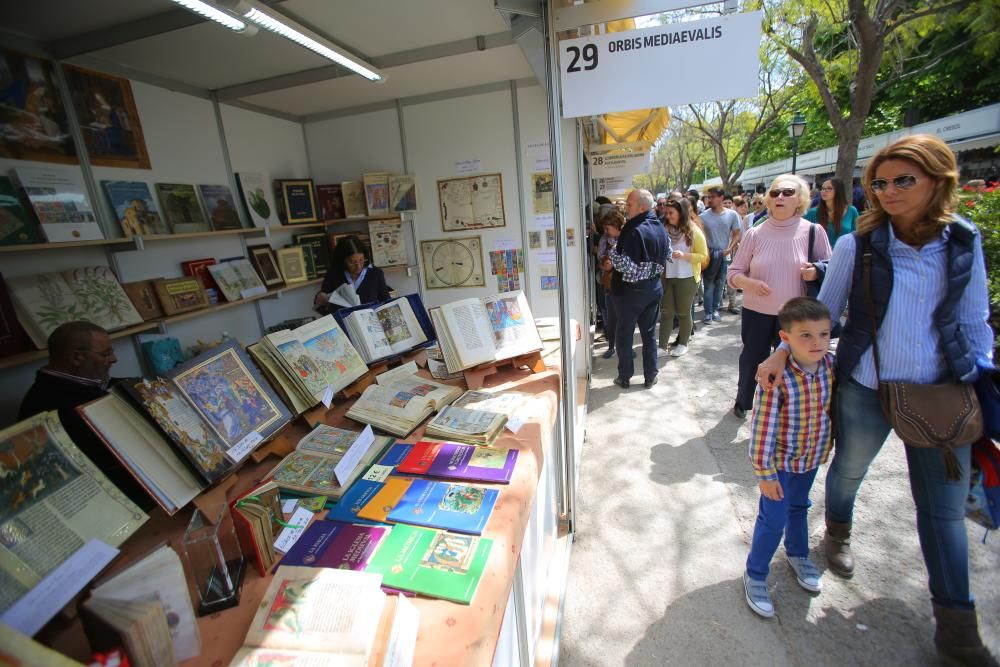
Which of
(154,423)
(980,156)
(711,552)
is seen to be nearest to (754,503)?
(711,552)

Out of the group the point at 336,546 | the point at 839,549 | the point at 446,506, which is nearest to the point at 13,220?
the point at 336,546

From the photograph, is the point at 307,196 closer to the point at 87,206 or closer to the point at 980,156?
the point at 87,206

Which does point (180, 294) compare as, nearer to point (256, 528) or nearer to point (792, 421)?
point (256, 528)

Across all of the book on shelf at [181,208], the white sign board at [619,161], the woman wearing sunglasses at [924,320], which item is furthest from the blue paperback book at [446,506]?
the white sign board at [619,161]

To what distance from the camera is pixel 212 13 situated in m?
2.27

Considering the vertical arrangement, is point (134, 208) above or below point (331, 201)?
below

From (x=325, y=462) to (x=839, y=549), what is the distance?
93.0 inches

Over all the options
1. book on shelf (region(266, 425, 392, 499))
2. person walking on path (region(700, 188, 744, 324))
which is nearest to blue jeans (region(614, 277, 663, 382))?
person walking on path (region(700, 188, 744, 324))

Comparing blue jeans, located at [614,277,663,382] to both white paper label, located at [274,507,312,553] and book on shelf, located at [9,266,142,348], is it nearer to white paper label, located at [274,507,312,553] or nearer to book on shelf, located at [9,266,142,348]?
white paper label, located at [274,507,312,553]

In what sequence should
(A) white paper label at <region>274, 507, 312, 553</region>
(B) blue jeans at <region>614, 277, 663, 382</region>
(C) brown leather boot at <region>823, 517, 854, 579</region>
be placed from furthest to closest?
1. (B) blue jeans at <region>614, 277, 663, 382</region>
2. (C) brown leather boot at <region>823, 517, 854, 579</region>
3. (A) white paper label at <region>274, 507, 312, 553</region>

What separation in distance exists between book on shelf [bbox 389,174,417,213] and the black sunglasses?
3.93 meters

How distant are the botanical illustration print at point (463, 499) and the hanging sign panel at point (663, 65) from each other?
1396mm

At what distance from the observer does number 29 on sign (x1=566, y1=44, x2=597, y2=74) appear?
66.3 inches

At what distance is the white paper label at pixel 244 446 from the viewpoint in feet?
4.63
